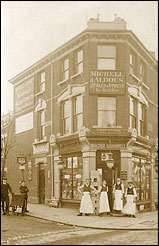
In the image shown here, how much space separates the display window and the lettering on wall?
827mm

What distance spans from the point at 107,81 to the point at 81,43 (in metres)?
0.35

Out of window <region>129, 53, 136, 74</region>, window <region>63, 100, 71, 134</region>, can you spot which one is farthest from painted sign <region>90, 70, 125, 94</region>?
window <region>63, 100, 71, 134</region>

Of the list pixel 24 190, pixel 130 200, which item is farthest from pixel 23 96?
pixel 130 200

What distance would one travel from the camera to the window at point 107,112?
9.21 ft

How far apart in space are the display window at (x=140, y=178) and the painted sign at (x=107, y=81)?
1.75ft

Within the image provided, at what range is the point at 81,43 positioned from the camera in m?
2.36

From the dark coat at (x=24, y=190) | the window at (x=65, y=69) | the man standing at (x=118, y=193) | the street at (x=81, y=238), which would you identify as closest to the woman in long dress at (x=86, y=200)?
the man standing at (x=118, y=193)

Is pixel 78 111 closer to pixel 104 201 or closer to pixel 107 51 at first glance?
pixel 107 51

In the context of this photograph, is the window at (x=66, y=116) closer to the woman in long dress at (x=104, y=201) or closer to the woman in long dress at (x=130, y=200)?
the woman in long dress at (x=104, y=201)

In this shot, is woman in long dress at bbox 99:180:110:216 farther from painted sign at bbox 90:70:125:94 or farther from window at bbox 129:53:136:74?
window at bbox 129:53:136:74

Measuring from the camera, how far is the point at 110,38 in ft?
7.82

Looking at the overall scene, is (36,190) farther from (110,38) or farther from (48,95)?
(110,38)

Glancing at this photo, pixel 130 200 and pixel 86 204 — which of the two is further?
pixel 86 204

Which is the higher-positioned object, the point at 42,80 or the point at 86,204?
the point at 42,80
